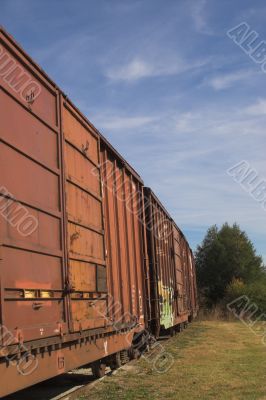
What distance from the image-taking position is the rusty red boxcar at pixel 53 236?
206 inches

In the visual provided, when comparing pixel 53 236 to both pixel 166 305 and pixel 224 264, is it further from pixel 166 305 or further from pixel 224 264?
pixel 224 264

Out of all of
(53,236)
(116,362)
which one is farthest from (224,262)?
(53,236)

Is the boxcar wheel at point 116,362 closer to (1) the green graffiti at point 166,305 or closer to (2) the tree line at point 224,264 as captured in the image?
(1) the green graffiti at point 166,305

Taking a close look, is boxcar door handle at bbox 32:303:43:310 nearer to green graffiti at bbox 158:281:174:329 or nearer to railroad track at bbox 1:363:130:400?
railroad track at bbox 1:363:130:400

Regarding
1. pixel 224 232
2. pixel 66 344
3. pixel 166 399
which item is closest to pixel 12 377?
pixel 66 344

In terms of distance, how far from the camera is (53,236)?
6250 mm

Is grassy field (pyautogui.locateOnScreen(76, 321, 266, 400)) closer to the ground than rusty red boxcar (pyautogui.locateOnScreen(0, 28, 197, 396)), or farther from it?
closer to the ground

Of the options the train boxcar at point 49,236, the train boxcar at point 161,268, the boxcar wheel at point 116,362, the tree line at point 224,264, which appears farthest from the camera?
the tree line at point 224,264

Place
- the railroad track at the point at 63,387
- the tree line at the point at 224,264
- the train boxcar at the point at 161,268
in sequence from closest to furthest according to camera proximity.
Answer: the railroad track at the point at 63,387 < the train boxcar at the point at 161,268 < the tree line at the point at 224,264

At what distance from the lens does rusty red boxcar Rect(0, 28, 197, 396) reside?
5.23 meters

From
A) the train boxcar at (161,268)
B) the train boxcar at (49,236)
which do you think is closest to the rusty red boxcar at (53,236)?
the train boxcar at (49,236)

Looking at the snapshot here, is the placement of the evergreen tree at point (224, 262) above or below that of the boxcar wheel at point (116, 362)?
above

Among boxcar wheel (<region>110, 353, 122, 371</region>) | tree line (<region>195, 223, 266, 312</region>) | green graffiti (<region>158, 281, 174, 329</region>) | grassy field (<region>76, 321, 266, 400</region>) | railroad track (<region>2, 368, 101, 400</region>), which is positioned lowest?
grassy field (<region>76, 321, 266, 400</region>)

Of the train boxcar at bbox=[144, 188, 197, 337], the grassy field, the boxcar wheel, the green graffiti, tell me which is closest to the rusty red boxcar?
the boxcar wheel
